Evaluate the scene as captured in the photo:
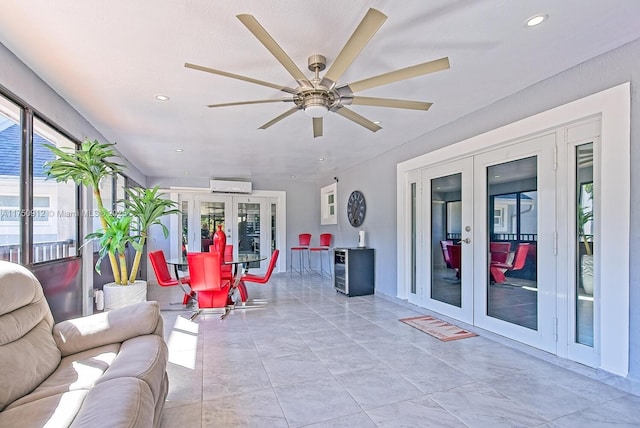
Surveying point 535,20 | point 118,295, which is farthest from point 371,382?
point 118,295

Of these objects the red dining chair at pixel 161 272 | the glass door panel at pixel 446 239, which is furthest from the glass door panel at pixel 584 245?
the red dining chair at pixel 161 272

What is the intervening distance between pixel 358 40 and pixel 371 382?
2259mm

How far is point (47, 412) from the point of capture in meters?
1.33

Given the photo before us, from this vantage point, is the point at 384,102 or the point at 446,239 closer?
the point at 384,102

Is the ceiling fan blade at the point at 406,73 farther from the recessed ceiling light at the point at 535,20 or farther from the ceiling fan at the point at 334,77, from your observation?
the recessed ceiling light at the point at 535,20

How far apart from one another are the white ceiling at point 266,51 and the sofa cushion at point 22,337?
1486 mm

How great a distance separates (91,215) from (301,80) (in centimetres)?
324

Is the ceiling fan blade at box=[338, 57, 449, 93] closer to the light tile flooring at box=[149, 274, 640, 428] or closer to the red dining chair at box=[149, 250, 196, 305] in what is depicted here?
the light tile flooring at box=[149, 274, 640, 428]

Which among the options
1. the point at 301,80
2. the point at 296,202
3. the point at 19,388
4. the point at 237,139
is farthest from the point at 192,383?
the point at 296,202

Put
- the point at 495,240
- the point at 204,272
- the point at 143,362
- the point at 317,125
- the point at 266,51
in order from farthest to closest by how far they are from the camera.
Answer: the point at 204,272 → the point at 495,240 → the point at 317,125 → the point at 266,51 → the point at 143,362

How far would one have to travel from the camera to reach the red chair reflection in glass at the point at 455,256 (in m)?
3.98

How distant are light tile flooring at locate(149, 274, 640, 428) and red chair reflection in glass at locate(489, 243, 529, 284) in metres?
0.61

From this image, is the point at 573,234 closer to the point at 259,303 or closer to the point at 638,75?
the point at 638,75

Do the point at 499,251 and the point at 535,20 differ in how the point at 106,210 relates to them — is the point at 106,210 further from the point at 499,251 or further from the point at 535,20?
the point at 499,251
